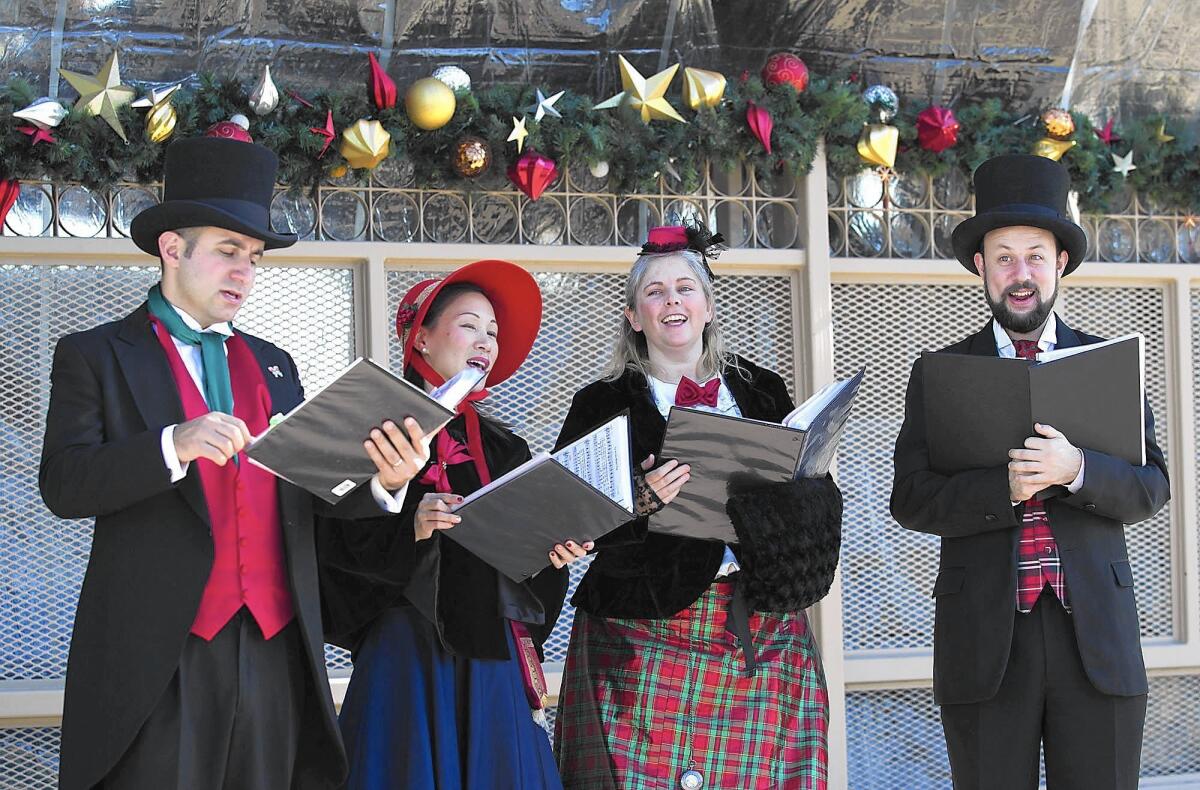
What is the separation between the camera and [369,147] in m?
4.41

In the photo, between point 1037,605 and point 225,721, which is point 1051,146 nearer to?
point 1037,605

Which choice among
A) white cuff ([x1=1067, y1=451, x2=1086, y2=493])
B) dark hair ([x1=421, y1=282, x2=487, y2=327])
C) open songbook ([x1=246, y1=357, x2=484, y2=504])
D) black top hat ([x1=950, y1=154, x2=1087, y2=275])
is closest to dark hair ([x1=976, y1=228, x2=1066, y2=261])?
black top hat ([x1=950, y1=154, x2=1087, y2=275])

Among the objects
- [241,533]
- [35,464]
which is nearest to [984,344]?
[241,533]

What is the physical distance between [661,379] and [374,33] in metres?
1.79

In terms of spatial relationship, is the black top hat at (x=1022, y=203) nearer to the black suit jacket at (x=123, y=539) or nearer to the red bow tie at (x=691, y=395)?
the red bow tie at (x=691, y=395)

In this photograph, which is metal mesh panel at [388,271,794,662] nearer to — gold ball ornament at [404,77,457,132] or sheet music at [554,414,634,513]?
gold ball ornament at [404,77,457,132]

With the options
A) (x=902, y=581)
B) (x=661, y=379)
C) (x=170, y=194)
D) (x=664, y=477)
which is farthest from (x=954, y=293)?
(x=170, y=194)

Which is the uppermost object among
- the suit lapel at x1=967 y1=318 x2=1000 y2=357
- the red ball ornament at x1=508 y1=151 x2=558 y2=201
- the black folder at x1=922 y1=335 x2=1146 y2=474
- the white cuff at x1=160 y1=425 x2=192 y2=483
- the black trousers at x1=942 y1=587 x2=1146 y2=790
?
the red ball ornament at x1=508 y1=151 x2=558 y2=201

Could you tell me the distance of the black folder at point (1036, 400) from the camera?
315 cm

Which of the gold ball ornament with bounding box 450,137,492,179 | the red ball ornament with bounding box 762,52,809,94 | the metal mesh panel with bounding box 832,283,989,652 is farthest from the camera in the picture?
the metal mesh panel with bounding box 832,283,989,652

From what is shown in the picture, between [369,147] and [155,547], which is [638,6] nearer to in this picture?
[369,147]

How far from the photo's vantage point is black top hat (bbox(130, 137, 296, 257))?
2898 millimetres

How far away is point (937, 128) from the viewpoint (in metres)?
4.88

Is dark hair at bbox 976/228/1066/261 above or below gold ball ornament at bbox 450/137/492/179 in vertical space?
below
